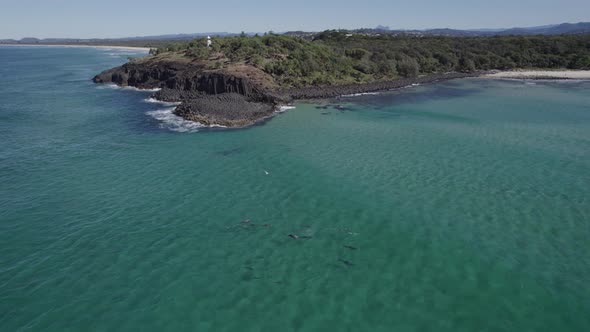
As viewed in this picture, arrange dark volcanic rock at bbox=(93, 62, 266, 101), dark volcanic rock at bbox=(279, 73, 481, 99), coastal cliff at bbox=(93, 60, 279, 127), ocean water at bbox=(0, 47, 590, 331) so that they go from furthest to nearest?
dark volcanic rock at bbox=(279, 73, 481, 99), dark volcanic rock at bbox=(93, 62, 266, 101), coastal cliff at bbox=(93, 60, 279, 127), ocean water at bbox=(0, 47, 590, 331)

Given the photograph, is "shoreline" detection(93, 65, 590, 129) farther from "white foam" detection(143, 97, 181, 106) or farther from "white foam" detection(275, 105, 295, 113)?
"white foam" detection(143, 97, 181, 106)

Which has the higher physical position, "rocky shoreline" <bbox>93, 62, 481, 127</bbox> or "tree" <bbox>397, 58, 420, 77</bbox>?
"tree" <bbox>397, 58, 420, 77</bbox>

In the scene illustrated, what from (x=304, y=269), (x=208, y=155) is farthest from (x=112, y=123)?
(x=304, y=269)

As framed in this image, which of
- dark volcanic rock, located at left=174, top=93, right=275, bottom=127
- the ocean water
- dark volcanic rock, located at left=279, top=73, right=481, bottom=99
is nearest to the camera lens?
the ocean water

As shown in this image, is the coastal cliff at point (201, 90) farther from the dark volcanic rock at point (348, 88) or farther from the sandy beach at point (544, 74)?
the sandy beach at point (544, 74)

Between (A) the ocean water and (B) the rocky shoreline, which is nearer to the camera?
(A) the ocean water

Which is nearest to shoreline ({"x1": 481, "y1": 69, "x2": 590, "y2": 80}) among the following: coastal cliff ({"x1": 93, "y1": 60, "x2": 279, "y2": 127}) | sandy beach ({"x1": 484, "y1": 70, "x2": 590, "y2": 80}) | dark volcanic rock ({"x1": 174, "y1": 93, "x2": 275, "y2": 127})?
sandy beach ({"x1": 484, "y1": 70, "x2": 590, "y2": 80})

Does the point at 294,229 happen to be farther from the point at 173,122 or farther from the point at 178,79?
the point at 178,79

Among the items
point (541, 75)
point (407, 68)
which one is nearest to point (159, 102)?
point (407, 68)
